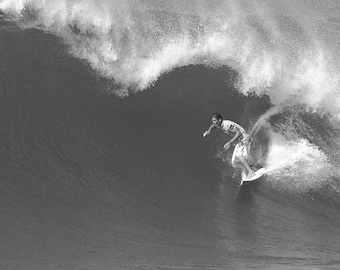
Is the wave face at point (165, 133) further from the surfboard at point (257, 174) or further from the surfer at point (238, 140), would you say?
the surfer at point (238, 140)

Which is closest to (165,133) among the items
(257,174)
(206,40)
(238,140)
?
(238,140)

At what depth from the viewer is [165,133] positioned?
13.1 metres

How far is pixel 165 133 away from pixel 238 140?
1905mm

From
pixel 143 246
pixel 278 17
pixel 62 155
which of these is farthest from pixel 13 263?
pixel 278 17

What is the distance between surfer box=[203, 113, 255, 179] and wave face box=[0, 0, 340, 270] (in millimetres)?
309

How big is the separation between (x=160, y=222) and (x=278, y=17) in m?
9.09

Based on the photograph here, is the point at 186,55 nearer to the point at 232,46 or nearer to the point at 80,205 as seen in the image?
the point at 232,46

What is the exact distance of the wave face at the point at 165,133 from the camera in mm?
10250

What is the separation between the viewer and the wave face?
10.2 m

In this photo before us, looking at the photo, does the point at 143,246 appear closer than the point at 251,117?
Yes

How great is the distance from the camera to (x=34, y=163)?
39.4 feet

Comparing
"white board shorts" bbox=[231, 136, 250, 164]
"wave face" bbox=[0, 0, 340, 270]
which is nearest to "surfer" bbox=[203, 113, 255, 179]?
"white board shorts" bbox=[231, 136, 250, 164]

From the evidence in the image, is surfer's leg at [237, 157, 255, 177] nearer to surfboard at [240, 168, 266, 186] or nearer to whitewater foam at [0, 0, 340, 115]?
surfboard at [240, 168, 266, 186]

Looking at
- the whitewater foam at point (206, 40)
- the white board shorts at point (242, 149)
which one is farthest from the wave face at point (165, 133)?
the white board shorts at point (242, 149)
